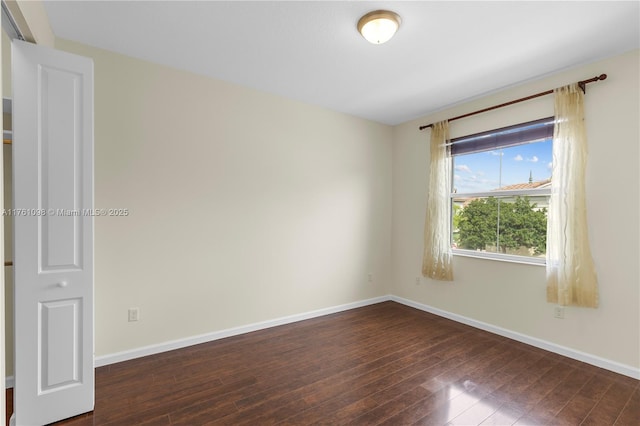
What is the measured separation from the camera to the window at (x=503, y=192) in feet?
10.4

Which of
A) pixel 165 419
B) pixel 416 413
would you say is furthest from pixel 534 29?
pixel 165 419

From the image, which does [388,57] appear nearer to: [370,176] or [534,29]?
[534,29]

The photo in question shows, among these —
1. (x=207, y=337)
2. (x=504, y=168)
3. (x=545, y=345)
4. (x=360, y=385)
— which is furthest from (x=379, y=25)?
(x=545, y=345)

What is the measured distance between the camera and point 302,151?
380 cm

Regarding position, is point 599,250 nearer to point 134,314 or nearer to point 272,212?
point 272,212

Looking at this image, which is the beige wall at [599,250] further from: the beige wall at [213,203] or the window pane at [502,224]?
the beige wall at [213,203]

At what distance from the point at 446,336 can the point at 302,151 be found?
2.76 metres

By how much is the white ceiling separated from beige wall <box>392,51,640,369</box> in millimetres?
304

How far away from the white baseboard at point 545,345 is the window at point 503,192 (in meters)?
0.81

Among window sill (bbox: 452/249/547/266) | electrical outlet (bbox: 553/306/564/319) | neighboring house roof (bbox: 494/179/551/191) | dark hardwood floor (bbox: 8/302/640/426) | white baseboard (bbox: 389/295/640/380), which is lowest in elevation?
dark hardwood floor (bbox: 8/302/640/426)

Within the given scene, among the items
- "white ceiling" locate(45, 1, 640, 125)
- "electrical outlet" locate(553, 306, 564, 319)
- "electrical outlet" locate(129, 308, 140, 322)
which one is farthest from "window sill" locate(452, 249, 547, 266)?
"electrical outlet" locate(129, 308, 140, 322)

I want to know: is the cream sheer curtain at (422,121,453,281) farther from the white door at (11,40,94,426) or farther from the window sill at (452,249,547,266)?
the white door at (11,40,94,426)

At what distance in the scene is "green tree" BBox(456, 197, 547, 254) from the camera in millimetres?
3207

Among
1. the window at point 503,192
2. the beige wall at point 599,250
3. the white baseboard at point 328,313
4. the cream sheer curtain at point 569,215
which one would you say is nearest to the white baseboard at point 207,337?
the white baseboard at point 328,313
